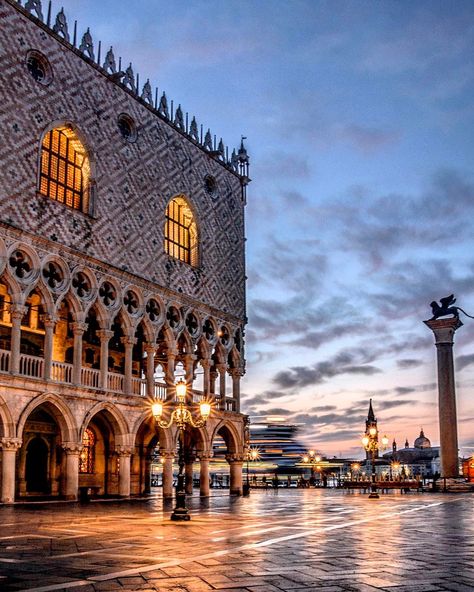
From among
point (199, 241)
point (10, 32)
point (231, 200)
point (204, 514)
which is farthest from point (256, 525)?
point (231, 200)

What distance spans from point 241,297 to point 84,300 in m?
10.7

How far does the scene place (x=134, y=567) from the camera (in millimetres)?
7707

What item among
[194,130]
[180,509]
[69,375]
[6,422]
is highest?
[194,130]

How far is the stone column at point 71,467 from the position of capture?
22.1m

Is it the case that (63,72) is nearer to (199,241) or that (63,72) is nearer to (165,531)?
(199,241)

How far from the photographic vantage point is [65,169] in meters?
23.9

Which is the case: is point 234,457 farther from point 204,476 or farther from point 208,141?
point 208,141

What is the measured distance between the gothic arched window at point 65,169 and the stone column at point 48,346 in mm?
3734

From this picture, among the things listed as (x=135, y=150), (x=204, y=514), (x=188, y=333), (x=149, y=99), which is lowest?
(x=204, y=514)

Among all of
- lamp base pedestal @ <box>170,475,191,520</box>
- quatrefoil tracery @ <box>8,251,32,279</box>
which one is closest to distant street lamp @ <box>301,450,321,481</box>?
quatrefoil tracery @ <box>8,251,32,279</box>

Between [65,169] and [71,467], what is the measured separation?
9009 mm

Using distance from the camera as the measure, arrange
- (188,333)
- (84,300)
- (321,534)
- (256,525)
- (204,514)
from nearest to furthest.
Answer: (321,534) → (256,525) → (204,514) → (84,300) → (188,333)

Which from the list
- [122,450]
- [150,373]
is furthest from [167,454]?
[150,373]

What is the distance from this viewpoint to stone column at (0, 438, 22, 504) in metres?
19.8
